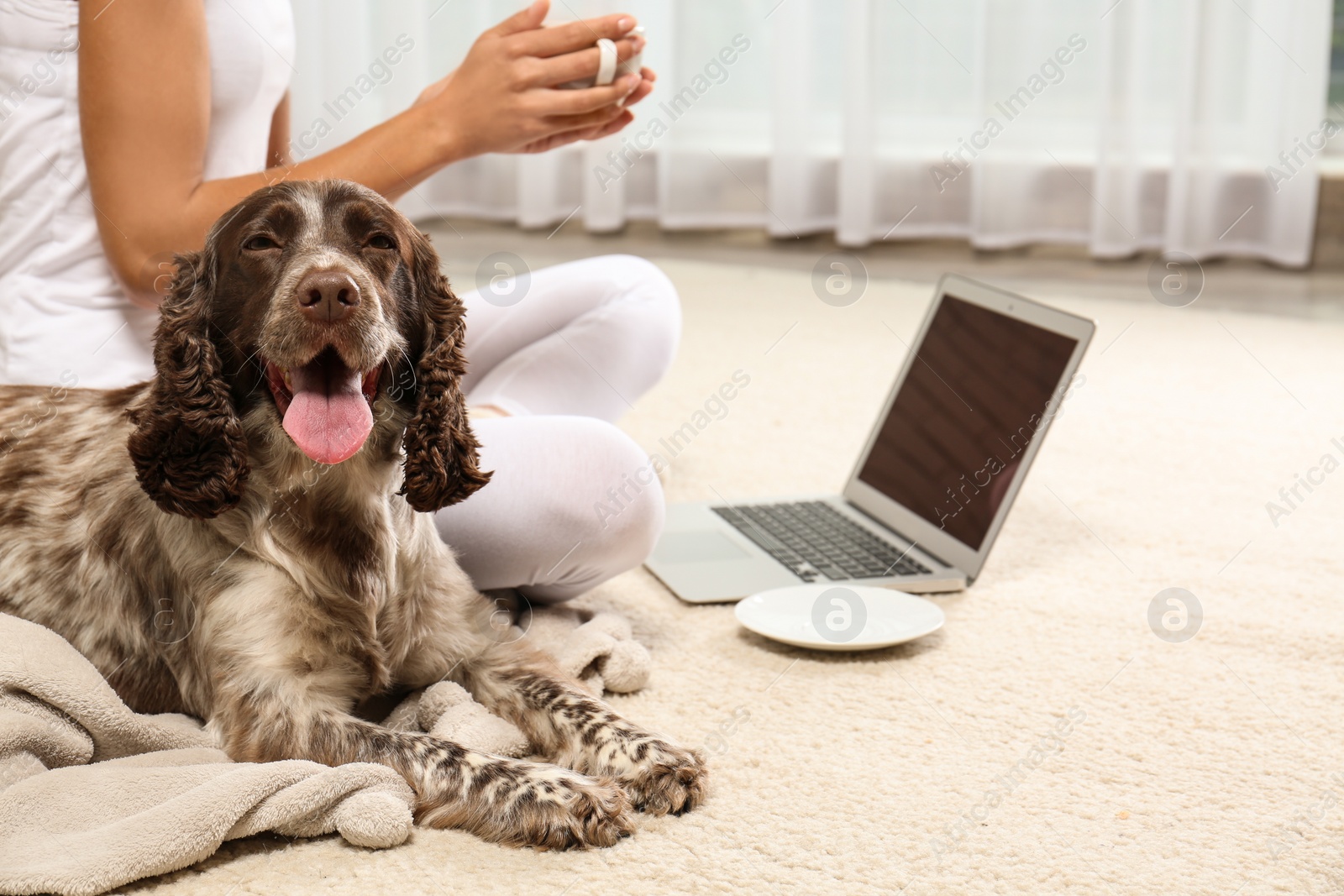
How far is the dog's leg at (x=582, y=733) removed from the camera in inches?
72.4

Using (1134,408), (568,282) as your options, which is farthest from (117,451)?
(1134,408)

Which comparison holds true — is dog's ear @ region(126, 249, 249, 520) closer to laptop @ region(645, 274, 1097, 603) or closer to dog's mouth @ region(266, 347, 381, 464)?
dog's mouth @ region(266, 347, 381, 464)

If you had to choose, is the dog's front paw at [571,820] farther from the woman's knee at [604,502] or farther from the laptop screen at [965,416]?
the laptop screen at [965,416]

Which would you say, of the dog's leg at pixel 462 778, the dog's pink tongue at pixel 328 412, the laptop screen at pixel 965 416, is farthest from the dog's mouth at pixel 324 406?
the laptop screen at pixel 965 416

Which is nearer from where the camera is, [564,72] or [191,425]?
[191,425]

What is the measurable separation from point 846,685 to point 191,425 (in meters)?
1.12

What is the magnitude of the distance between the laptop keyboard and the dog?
0.79 meters

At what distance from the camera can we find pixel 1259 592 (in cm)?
262

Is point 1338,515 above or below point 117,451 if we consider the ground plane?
below

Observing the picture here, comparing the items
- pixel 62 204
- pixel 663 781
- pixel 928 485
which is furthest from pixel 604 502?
pixel 62 204

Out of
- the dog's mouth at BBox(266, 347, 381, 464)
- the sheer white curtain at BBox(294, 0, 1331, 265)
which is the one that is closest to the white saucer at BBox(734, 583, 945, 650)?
the dog's mouth at BBox(266, 347, 381, 464)

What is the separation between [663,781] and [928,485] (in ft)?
3.88

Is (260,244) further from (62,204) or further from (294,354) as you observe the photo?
(62,204)

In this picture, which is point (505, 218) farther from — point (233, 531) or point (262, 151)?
point (233, 531)
